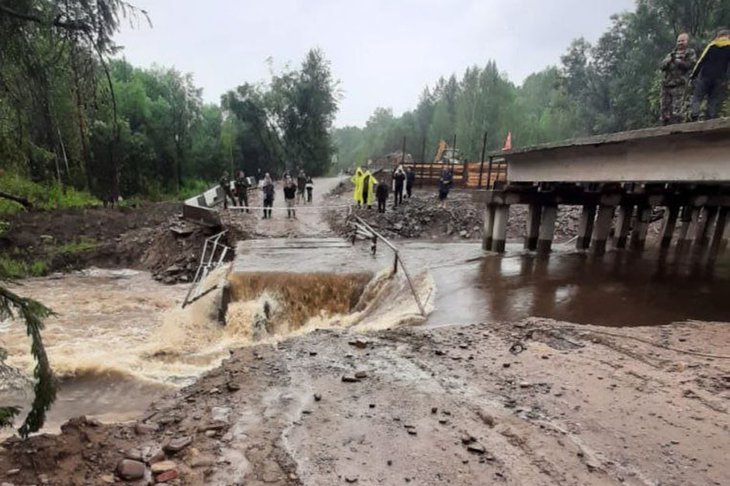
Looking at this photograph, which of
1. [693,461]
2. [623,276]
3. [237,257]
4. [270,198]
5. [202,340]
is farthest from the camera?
[270,198]

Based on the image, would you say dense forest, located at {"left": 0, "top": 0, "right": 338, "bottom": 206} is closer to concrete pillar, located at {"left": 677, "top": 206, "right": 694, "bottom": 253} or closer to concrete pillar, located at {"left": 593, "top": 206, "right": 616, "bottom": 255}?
concrete pillar, located at {"left": 593, "top": 206, "right": 616, "bottom": 255}

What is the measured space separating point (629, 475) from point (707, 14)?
141 feet

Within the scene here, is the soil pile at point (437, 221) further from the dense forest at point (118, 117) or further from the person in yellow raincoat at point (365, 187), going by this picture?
the dense forest at point (118, 117)

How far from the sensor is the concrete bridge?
749 centimetres

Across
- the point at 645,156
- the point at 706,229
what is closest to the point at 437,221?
the point at 706,229

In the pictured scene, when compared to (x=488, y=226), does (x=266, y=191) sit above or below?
above

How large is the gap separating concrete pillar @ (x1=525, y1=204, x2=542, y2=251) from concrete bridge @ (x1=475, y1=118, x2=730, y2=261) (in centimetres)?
3

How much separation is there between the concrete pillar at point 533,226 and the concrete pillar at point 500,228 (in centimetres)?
107

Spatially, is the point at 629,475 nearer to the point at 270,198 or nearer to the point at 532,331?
the point at 532,331

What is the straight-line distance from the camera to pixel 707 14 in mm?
33375

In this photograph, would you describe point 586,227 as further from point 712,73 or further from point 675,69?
point 712,73

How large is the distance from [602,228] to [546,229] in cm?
193

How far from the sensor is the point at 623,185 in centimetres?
1150

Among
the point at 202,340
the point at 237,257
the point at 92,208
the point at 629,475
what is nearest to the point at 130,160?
the point at 92,208
